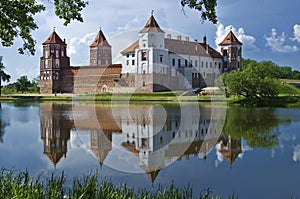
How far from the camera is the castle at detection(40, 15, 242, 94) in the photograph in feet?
149

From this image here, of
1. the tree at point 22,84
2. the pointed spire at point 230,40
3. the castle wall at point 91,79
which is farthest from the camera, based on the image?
the tree at point 22,84

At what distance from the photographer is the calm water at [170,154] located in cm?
646

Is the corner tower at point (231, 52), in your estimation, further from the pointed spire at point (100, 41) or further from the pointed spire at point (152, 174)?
the pointed spire at point (152, 174)

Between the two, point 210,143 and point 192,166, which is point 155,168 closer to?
point 192,166

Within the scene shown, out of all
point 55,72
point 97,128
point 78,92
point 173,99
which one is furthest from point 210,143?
point 55,72

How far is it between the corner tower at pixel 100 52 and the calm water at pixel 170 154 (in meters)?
44.2

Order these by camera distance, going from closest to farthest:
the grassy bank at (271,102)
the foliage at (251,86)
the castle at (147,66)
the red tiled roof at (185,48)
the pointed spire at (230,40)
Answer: the grassy bank at (271,102), the foliage at (251,86), the castle at (147,66), the red tiled roof at (185,48), the pointed spire at (230,40)

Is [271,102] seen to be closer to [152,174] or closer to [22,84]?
[152,174]

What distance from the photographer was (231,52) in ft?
172

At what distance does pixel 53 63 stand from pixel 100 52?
7494mm

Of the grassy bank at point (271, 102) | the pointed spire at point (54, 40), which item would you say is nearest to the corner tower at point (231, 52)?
the grassy bank at point (271, 102)

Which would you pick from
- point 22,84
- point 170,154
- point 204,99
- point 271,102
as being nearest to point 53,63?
point 22,84

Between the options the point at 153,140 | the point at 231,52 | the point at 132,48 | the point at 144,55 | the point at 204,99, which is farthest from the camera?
the point at 231,52

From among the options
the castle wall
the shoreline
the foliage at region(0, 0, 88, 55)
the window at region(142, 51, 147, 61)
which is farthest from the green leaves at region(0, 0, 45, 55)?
the castle wall
